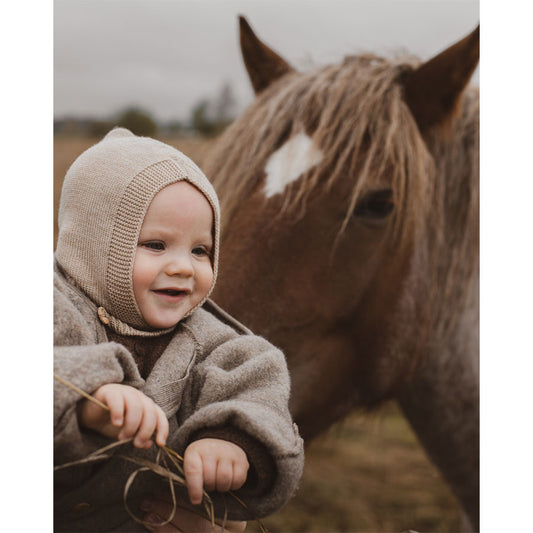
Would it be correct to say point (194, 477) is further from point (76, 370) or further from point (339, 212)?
point (339, 212)

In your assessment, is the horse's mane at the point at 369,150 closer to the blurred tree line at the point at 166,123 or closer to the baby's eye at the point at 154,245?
the blurred tree line at the point at 166,123

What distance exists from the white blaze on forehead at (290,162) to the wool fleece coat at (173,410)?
0.33 metres

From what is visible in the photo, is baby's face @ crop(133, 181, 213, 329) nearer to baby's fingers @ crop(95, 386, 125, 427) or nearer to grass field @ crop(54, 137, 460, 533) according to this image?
baby's fingers @ crop(95, 386, 125, 427)

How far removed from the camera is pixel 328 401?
0.89 m

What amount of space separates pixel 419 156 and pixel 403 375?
36 cm

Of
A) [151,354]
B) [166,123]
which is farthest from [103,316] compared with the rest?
[166,123]

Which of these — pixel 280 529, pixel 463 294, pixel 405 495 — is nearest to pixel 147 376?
pixel 463 294

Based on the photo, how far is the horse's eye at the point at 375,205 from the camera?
34.7 inches

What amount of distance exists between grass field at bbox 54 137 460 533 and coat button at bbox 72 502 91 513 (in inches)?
39.5

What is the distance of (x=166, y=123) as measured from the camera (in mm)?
831

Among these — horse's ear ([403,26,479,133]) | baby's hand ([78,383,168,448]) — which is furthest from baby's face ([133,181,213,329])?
horse's ear ([403,26,479,133])

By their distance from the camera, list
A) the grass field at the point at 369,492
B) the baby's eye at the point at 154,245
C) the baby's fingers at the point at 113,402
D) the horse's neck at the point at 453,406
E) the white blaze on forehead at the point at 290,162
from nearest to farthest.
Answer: the baby's fingers at the point at 113,402 → the baby's eye at the point at 154,245 → the white blaze on forehead at the point at 290,162 → the horse's neck at the point at 453,406 → the grass field at the point at 369,492

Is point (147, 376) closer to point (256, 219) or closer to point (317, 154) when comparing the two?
point (256, 219)

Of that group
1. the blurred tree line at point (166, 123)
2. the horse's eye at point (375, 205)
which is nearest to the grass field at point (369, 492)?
the horse's eye at point (375, 205)
